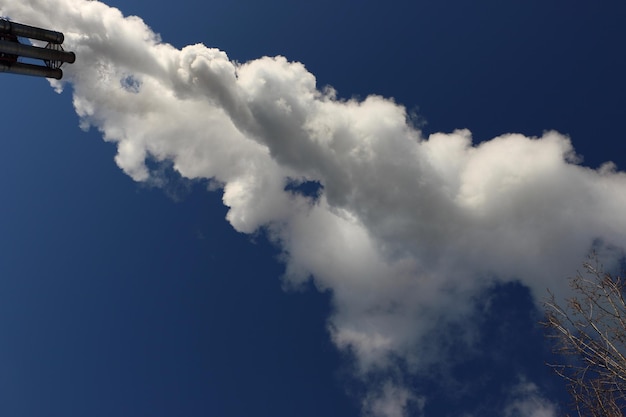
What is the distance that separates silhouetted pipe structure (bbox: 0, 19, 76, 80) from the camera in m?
52.8

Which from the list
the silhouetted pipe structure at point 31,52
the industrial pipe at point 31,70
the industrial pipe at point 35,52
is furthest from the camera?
the industrial pipe at point 31,70

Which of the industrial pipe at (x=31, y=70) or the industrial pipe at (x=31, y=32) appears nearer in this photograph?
the industrial pipe at (x=31, y=32)

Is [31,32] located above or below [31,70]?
above

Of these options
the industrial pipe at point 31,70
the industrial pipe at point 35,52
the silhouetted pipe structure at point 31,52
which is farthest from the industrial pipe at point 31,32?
the industrial pipe at point 31,70

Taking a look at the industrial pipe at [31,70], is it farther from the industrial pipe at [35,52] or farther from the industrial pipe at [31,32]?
the industrial pipe at [31,32]

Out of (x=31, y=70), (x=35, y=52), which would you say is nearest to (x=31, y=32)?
(x=35, y=52)

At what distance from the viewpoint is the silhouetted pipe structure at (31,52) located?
52750 millimetres

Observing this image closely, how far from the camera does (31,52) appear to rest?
54.8m

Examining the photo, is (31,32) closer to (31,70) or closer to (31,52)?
(31,52)

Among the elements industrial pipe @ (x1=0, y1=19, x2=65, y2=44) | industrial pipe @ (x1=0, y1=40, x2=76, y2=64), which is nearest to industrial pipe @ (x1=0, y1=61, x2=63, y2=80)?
industrial pipe @ (x1=0, y1=40, x2=76, y2=64)

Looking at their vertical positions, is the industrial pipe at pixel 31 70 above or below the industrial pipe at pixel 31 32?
below

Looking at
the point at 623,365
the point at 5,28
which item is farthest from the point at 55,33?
the point at 623,365

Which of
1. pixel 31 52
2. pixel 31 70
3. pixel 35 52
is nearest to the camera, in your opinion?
pixel 31 52

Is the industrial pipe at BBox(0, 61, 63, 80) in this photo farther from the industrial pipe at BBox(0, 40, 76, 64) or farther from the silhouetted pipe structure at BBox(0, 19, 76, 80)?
the industrial pipe at BBox(0, 40, 76, 64)
